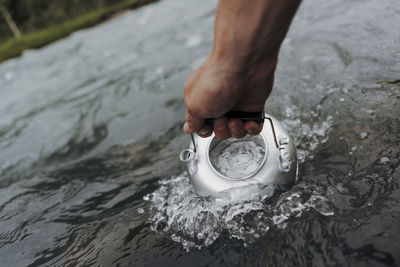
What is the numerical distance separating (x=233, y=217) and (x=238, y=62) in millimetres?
1391

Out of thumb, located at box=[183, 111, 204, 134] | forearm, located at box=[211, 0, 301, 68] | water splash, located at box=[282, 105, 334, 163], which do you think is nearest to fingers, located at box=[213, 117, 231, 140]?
thumb, located at box=[183, 111, 204, 134]

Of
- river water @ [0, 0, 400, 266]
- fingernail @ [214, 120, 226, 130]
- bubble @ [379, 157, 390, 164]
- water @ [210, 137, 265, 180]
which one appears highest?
fingernail @ [214, 120, 226, 130]

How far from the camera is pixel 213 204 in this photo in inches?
104

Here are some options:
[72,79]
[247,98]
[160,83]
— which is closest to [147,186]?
[247,98]

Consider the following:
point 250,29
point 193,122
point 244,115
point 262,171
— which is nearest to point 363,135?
point 262,171

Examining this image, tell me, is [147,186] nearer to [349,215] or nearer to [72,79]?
[349,215]

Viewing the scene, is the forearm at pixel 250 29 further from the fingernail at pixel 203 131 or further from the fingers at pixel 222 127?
the fingernail at pixel 203 131

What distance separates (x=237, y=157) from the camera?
8.96ft

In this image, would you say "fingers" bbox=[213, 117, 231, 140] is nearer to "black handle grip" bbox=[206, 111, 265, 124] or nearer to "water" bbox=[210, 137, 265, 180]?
"black handle grip" bbox=[206, 111, 265, 124]

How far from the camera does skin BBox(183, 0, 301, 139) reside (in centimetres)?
159

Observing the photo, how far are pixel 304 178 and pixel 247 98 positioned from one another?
1133mm

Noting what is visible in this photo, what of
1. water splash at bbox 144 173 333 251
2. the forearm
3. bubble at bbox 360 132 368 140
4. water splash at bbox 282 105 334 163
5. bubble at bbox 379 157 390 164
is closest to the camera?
the forearm

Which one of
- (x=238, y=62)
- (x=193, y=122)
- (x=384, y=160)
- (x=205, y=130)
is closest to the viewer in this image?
(x=238, y=62)

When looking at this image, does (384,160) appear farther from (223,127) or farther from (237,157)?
(223,127)
